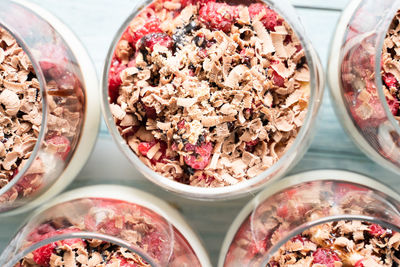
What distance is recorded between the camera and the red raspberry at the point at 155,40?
3.16ft

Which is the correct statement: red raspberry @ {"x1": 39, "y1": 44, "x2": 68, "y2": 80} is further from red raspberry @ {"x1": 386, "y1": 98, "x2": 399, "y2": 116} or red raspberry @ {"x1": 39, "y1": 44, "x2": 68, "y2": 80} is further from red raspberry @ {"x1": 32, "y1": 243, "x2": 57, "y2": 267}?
red raspberry @ {"x1": 386, "y1": 98, "x2": 399, "y2": 116}

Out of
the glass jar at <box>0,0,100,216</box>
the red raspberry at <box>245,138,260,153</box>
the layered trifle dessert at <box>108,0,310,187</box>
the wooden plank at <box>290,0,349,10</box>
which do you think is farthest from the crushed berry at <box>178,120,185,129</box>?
the wooden plank at <box>290,0,349,10</box>

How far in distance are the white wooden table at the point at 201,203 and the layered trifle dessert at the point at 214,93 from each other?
27 cm

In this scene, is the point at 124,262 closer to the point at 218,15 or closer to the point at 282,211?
the point at 282,211

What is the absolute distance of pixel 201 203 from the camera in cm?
124

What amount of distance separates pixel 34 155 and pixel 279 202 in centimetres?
49

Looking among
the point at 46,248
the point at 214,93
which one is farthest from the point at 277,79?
the point at 46,248

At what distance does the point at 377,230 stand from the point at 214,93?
425 mm

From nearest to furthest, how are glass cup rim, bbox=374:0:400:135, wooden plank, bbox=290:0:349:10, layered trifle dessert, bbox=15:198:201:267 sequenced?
glass cup rim, bbox=374:0:400:135, layered trifle dessert, bbox=15:198:201:267, wooden plank, bbox=290:0:349:10

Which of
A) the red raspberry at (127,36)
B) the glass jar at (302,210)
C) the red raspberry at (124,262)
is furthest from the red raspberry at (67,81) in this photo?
the glass jar at (302,210)

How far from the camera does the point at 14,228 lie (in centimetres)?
127

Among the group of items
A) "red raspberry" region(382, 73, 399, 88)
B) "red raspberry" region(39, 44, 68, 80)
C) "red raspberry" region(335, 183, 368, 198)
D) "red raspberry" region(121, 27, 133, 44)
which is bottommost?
"red raspberry" region(335, 183, 368, 198)

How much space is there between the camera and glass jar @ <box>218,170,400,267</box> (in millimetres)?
962

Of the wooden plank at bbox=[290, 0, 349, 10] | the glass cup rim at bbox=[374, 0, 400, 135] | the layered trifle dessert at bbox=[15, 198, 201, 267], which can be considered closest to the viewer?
the glass cup rim at bbox=[374, 0, 400, 135]
